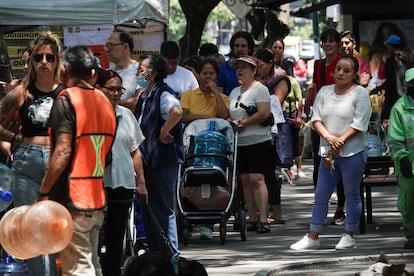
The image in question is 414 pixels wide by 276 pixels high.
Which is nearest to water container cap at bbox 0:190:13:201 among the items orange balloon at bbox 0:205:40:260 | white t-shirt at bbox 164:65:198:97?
orange balloon at bbox 0:205:40:260

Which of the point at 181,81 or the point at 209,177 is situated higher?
the point at 181,81

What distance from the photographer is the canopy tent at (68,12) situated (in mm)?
14938

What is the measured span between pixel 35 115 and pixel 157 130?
2.33 meters

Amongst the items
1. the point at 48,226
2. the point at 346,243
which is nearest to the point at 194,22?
the point at 346,243

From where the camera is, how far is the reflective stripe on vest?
8594 millimetres

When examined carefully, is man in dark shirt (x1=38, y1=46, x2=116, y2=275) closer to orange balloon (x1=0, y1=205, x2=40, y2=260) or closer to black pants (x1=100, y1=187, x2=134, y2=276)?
orange balloon (x1=0, y1=205, x2=40, y2=260)

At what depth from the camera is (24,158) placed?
31.1ft

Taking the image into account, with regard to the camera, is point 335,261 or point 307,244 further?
point 307,244

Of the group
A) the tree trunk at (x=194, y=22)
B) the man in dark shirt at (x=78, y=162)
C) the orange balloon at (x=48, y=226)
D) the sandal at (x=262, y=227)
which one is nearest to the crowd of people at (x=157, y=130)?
the man in dark shirt at (x=78, y=162)

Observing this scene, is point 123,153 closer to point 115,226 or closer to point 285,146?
point 115,226

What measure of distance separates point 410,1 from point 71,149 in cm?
1622

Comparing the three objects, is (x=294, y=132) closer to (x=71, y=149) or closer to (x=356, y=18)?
(x=356, y=18)

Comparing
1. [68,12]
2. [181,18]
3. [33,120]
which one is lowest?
[33,120]

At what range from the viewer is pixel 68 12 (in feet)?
49.6
